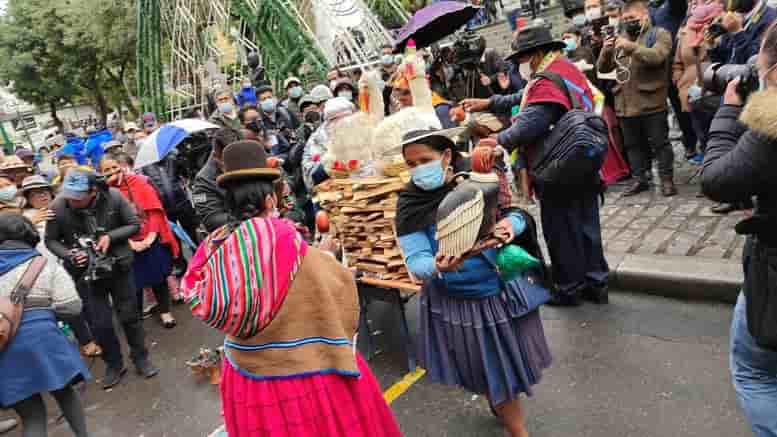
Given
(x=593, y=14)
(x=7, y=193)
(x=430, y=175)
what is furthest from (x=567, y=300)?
(x=7, y=193)

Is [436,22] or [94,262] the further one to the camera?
[436,22]

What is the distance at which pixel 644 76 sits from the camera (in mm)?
5363

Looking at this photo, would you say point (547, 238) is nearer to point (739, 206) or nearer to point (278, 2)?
point (739, 206)

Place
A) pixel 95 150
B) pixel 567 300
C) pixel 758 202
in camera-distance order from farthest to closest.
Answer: pixel 95 150 → pixel 567 300 → pixel 758 202

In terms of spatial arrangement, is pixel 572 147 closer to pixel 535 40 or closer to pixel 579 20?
pixel 535 40

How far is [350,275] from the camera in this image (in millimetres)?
2107

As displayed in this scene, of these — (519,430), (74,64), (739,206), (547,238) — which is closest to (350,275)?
(519,430)

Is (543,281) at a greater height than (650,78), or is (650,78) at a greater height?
(650,78)

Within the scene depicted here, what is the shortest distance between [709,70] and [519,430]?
1.85 meters

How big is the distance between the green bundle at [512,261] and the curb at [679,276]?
88.6 inches

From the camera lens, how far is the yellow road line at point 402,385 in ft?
11.6

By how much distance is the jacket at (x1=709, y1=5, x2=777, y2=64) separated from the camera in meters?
4.10

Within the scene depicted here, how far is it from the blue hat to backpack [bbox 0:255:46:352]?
1.03 metres

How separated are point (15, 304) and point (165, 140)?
3.08m
